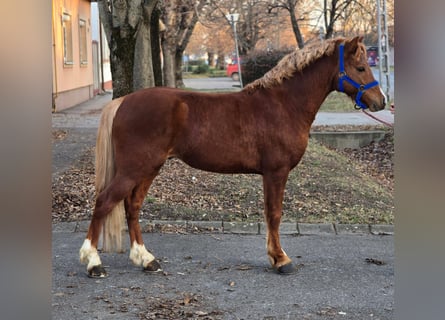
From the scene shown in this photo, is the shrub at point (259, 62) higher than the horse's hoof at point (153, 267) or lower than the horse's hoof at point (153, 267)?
higher

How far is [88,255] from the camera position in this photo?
484cm

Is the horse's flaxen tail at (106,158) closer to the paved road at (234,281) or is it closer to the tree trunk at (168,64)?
the paved road at (234,281)

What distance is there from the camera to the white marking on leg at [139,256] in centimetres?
507

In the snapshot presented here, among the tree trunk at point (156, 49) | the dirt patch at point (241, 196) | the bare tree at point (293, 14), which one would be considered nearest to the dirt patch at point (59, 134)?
the tree trunk at point (156, 49)

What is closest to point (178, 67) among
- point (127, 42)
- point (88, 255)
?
point (127, 42)

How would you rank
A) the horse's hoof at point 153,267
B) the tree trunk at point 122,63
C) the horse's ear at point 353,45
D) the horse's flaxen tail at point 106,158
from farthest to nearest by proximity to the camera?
the tree trunk at point 122,63 → the horse's hoof at point 153,267 → the horse's flaxen tail at point 106,158 → the horse's ear at point 353,45

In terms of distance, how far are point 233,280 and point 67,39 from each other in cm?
1875

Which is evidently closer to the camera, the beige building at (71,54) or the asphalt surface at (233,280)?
the asphalt surface at (233,280)

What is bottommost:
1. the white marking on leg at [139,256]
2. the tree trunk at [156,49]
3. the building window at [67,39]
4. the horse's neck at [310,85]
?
the white marking on leg at [139,256]

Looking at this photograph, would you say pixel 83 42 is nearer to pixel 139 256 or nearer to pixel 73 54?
pixel 73 54
